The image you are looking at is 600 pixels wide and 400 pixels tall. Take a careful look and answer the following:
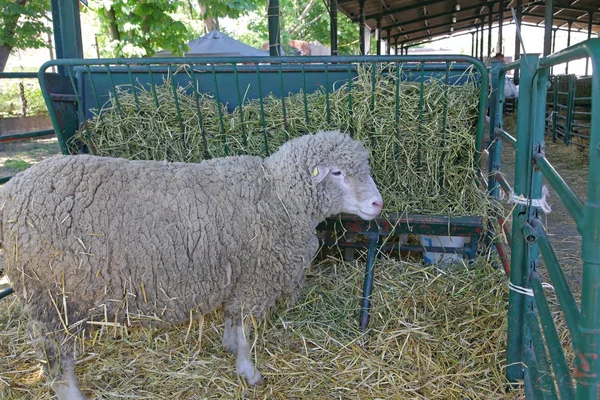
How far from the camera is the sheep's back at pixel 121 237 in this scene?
2574 mm

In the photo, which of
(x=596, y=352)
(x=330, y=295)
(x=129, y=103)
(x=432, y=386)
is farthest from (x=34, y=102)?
(x=596, y=352)

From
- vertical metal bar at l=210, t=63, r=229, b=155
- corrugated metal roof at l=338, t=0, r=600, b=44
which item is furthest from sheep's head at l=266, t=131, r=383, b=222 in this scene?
corrugated metal roof at l=338, t=0, r=600, b=44

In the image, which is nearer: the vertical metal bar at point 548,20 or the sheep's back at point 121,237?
the sheep's back at point 121,237

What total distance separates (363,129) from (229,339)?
5.42 ft

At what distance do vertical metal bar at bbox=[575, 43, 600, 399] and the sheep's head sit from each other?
171 cm

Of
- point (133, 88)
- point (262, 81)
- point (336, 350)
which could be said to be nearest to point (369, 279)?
point (336, 350)

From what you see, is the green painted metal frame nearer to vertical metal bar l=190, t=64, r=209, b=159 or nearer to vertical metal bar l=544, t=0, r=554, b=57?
vertical metal bar l=190, t=64, r=209, b=159

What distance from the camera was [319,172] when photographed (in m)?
3.10

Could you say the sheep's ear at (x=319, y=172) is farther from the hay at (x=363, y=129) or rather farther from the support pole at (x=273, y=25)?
the support pole at (x=273, y=25)

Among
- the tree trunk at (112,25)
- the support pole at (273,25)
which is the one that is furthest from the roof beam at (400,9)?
the support pole at (273,25)

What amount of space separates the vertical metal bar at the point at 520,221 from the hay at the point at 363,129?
3.26 feet

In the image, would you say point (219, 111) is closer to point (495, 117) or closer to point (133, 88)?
point (133, 88)

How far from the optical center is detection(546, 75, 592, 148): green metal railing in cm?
1036

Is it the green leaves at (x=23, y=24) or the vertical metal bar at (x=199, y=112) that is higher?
the green leaves at (x=23, y=24)
